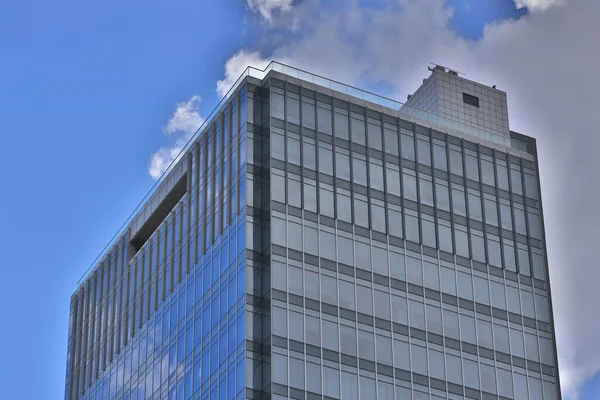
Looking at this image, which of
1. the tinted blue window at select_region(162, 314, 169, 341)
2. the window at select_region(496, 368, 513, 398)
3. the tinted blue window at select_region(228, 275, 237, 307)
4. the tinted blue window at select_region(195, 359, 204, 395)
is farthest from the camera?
the tinted blue window at select_region(162, 314, 169, 341)

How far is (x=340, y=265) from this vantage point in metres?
114

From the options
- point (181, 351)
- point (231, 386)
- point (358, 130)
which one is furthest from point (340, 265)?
point (181, 351)

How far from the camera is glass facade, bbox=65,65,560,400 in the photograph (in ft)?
360

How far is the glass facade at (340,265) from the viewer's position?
109875mm

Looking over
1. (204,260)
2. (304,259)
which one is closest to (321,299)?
(304,259)

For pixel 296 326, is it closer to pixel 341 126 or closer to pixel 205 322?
pixel 205 322

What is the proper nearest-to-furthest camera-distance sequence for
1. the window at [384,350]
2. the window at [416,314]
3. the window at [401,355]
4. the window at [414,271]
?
1. the window at [384,350]
2. the window at [401,355]
3. the window at [416,314]
4. the window at [414,271]

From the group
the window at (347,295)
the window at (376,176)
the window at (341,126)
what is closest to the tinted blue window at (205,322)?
the window at (347,295)

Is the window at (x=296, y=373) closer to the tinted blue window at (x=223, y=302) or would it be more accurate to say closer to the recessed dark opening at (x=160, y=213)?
the tinted blue window at (x=223, y=302)

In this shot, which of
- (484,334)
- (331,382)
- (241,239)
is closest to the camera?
(331,382)

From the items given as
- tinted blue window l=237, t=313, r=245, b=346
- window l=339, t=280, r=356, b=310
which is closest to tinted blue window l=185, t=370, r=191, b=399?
tinted blue window l=237, t=313, r=245, b=346

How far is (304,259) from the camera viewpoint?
112 m

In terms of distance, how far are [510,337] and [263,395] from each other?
24049 mm

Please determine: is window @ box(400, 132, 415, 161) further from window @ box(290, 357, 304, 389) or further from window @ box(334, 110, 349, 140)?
window @ box(290, 357, 304, 389)
